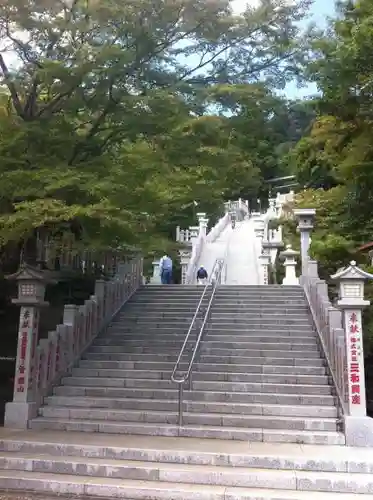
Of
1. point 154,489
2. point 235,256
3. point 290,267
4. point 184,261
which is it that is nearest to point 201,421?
point 154,489

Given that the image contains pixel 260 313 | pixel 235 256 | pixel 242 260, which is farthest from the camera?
pixel 235 256

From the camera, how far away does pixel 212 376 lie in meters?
9.80

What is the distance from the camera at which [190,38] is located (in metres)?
10.5

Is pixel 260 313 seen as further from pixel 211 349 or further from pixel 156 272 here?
pixel 156 272

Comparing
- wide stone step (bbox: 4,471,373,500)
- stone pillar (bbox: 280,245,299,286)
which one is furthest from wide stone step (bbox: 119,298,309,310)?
wide stone step (bbox: 4,471,373,500)

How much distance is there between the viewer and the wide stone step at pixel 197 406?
852cm

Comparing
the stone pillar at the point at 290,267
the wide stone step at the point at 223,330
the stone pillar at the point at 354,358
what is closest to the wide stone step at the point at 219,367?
the wide stone step at the point at 223,330

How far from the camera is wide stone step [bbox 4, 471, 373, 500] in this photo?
6.02m

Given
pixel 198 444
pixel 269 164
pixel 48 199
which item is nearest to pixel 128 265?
pixel 48 199

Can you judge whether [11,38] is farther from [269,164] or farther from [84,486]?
[269,164]

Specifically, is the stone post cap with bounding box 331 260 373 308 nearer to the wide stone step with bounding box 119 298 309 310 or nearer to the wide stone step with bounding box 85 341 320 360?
the wide stone step with bounding box 85 341 320 360

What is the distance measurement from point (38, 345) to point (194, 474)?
441 cm

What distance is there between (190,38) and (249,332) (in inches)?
266

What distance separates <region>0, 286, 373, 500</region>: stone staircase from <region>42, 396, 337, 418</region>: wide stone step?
0.8 inches
